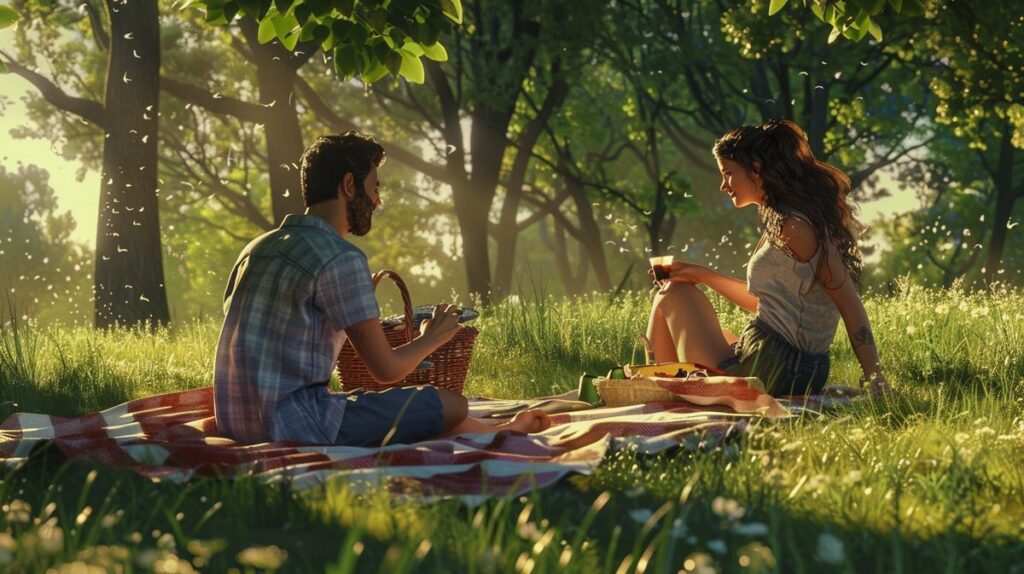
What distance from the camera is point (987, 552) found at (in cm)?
322

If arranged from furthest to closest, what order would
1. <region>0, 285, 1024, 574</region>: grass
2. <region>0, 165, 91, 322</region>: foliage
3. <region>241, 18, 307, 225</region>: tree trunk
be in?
1. <region>0, 165, 91, 322</region>: foliage
2. <region>241, 18, 307, 225</region>: tree trunk
3. <region>0, 285, 1024, 574</region>: grass

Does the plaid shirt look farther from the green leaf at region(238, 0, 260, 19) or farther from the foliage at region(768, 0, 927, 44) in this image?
the foliage at region(768, 0, 927, 44)

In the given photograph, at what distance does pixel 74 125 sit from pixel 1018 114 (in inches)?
746

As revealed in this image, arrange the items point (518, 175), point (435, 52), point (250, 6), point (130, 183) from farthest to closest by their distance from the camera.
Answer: point (518, 175) < point (130, 183) < point (435, 52) < point (250, 6)

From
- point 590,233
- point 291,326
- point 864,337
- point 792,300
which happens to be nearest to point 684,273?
point 792,300

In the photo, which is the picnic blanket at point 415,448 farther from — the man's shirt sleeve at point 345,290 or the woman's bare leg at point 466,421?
the man's shirt sleeve at point 345,290

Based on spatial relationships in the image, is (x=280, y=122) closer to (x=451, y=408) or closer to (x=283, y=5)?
(x=283, y=5)

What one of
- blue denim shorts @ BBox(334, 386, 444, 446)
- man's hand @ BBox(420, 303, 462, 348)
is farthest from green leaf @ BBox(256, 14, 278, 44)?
blue denim shorts @ BBox(334, 386, 444, 446)

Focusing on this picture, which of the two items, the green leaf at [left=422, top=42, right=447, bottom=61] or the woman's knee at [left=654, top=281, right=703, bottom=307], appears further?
the woman's knee at [left=654, top=281, right=703, bottom=307]

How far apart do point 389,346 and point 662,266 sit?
2230 mm

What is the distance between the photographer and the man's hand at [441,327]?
4988 mm

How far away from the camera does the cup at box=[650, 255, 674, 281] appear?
6530mm

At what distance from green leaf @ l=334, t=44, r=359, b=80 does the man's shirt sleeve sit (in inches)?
59.2

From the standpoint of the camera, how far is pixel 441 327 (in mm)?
5027
